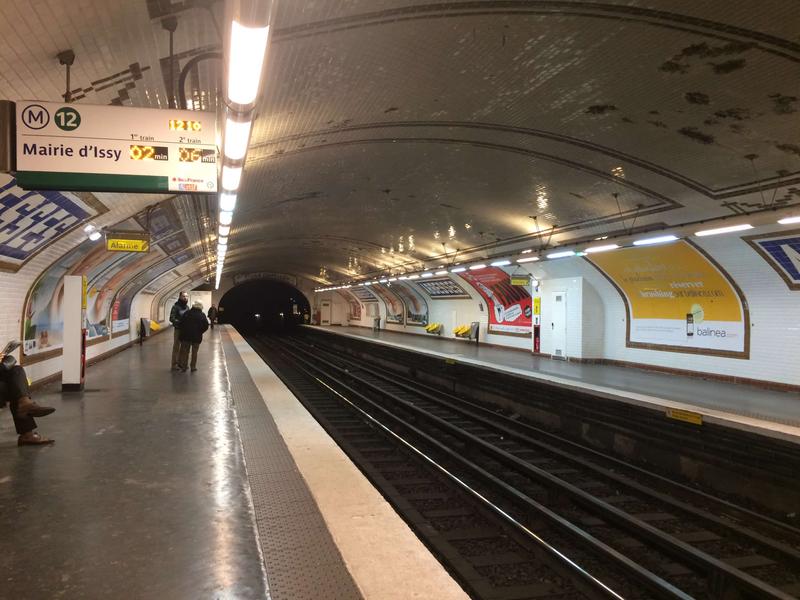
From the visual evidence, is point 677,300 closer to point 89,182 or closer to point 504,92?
point 504,92

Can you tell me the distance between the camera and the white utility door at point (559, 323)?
14695mm

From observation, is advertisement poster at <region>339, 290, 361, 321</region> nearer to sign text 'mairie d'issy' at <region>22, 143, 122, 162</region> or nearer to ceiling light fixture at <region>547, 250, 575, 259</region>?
ceiling light fixture at <region>547, 250, 575, 259</region>

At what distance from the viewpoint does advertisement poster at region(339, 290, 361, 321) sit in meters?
40.1

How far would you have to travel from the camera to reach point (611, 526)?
5605 millimetres

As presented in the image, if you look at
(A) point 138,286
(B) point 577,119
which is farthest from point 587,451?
(A) point 138,286

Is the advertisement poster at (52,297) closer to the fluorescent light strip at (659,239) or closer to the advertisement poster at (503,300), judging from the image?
the fluorescent light strip at (659,239)

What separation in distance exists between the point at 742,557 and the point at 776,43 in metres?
4.44

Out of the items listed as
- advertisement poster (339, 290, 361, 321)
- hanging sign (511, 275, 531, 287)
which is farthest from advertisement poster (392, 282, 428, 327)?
advertisement poster (339, 290, 361, 321)

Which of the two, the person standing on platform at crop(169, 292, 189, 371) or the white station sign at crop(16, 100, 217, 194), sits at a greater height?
the white station sign at crop(16, 100, 217, 194)

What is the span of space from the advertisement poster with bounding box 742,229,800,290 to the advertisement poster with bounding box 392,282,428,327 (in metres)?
16.9

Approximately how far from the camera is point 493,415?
11.2 metres

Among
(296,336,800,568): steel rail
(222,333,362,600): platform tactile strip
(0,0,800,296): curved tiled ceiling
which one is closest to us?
(222,333,362,600): platform tactile strip

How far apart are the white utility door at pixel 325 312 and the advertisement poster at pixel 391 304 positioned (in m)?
11.5

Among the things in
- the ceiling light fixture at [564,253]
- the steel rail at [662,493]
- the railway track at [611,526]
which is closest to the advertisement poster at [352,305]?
the steel rail at [662,493]
